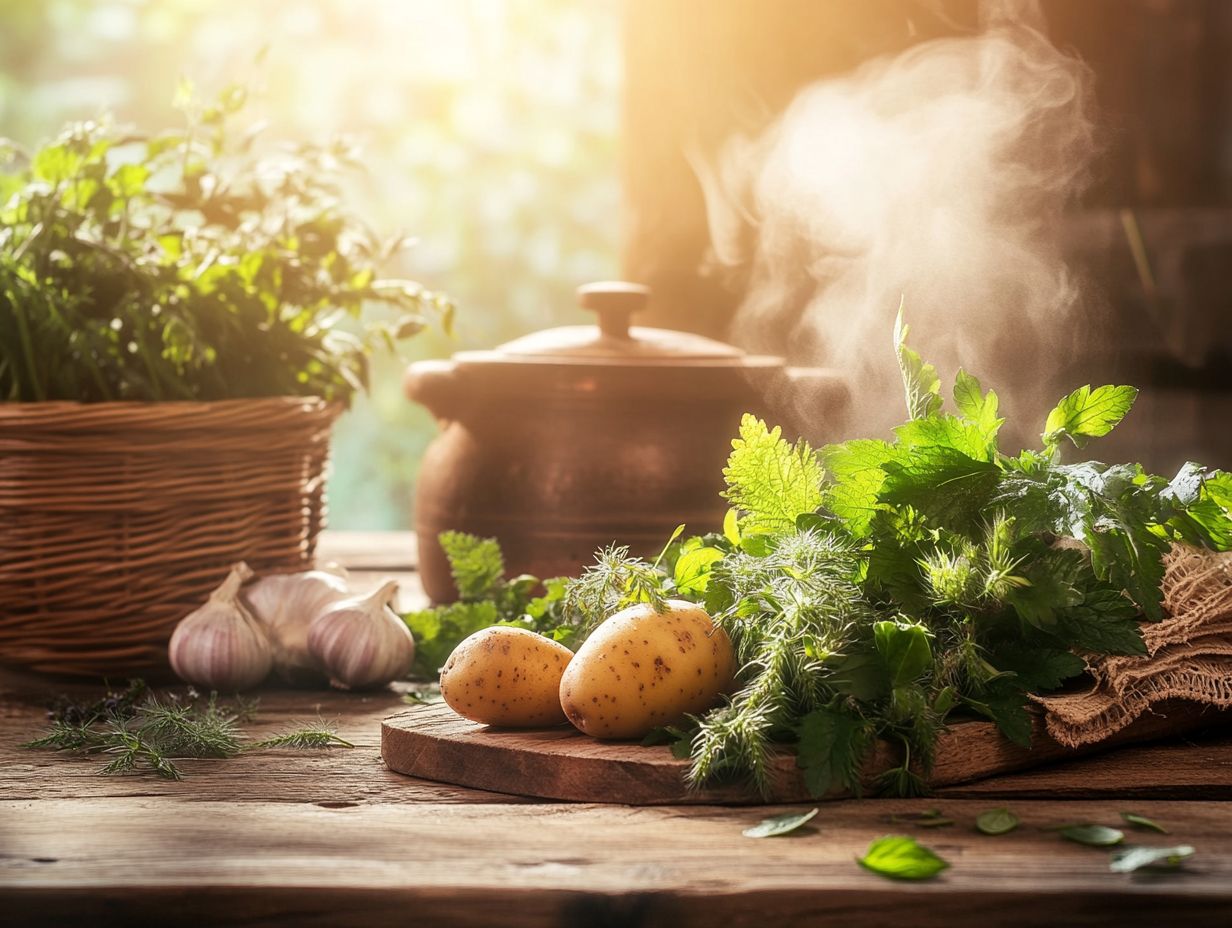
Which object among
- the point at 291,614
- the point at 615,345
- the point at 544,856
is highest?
the point at 615,345

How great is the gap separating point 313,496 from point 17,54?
214 inches

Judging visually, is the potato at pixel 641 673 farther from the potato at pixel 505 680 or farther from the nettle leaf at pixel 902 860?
the nettle leaf at pixel 902 860

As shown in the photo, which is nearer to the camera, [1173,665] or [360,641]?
[1173,665]

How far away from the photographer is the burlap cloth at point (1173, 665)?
3.63 feet

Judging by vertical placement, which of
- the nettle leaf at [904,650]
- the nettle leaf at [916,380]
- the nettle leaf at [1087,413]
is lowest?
the nettle leaf at [904,650]

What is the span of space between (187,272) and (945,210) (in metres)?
1.18

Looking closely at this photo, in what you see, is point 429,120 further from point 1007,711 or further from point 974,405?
point 1007,711

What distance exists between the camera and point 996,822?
3.09ft

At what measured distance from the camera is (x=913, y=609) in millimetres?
1107

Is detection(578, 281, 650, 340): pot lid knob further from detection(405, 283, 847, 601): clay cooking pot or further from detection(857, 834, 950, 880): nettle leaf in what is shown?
detection(857, 834, 950, 880): nettle leaf

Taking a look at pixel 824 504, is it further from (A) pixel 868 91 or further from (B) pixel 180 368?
(A) pixel 868 91

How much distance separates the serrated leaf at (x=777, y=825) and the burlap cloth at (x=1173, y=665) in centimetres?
27

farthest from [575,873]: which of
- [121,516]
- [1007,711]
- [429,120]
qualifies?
[429,120]

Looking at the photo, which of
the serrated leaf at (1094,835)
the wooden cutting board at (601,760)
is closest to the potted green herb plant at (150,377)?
the wooden cutting board at (601,760)
